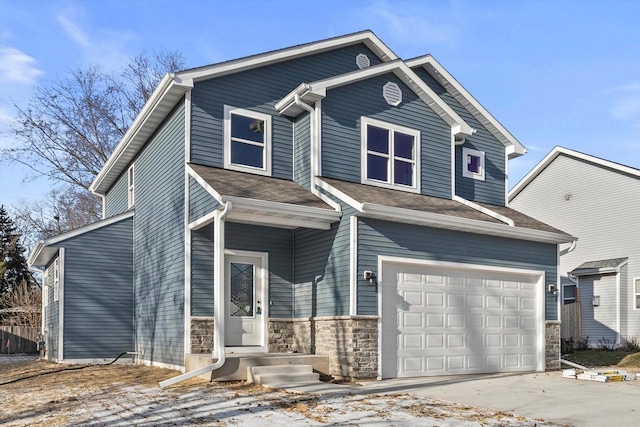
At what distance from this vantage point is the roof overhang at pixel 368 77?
13367 millimetres

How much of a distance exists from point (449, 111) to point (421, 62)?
200 cm

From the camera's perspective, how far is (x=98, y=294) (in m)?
16.1

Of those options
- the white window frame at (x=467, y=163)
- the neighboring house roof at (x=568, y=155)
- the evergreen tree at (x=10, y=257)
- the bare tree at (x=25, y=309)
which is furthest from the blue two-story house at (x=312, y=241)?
the evergreen tree at (x=10, y=257)

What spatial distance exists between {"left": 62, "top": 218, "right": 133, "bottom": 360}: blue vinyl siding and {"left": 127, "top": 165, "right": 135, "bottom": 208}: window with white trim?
1.19 metres

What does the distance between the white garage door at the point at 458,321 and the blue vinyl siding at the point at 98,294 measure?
294 inches

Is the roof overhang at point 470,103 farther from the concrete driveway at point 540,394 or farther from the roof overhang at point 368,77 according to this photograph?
the concrete driveway at point 540,394

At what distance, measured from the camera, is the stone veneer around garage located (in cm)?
1165

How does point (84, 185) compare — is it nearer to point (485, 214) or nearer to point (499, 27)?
point (485, 214)

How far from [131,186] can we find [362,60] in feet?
23.6

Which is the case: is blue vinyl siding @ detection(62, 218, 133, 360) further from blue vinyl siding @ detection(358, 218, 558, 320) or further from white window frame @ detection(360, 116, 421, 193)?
blue vinyl siding @ detection(358, 218, 558, 320)

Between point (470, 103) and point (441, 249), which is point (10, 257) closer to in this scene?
point (470, 103)

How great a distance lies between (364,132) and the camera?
1420 centimetres

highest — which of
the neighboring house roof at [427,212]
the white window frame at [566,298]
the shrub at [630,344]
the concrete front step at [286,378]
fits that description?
the neighboring house roof at [427,212]

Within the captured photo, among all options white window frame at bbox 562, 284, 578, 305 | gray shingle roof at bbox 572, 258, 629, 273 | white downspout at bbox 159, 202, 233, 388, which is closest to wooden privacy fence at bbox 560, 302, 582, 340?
white window frame at bbox 562, 284, 578, 305
